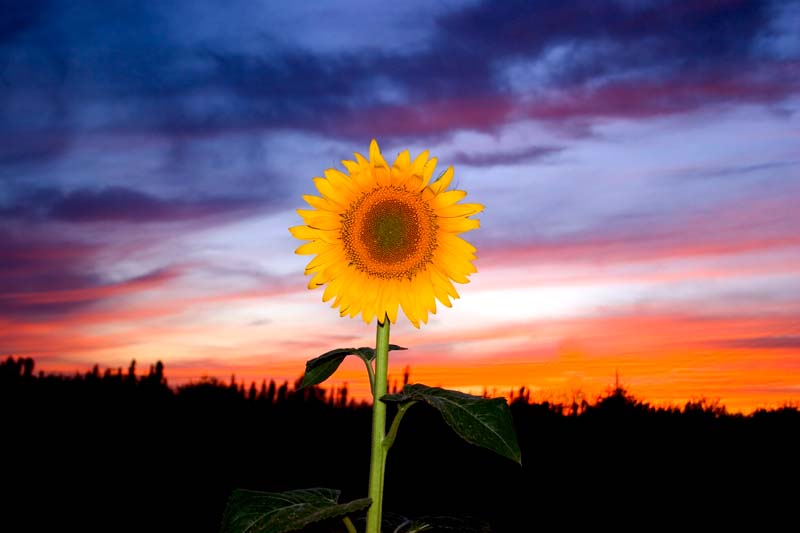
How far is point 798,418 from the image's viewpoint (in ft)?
32.3

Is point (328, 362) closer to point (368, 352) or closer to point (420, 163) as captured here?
point (368, 352)

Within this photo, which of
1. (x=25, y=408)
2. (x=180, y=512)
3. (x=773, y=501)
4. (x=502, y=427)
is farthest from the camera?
(x=25, y=408)

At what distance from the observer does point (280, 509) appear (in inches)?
128

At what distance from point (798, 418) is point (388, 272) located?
8410mm

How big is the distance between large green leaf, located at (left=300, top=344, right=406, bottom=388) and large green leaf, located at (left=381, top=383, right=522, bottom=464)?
1.30 feet

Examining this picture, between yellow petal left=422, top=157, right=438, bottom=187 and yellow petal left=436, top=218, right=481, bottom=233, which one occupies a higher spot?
yellow petal left=422, top=157, right=438, bottom=187

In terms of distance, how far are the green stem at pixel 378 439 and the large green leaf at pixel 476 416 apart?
12 cm

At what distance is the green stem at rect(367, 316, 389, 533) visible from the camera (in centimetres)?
337

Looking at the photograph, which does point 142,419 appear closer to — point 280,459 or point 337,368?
point 280,459

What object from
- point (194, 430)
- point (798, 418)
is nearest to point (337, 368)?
point (194, 430)

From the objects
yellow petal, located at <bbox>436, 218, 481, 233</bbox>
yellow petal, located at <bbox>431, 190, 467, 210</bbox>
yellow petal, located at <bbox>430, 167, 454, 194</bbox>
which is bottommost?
yellow petal, located at <bbox>436, 218, 481, 233</bbox>

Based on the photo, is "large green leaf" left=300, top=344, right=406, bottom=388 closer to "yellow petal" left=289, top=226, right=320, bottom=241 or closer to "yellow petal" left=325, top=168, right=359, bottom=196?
"yellow petal" left=289, top=226, right=320, bottom=241

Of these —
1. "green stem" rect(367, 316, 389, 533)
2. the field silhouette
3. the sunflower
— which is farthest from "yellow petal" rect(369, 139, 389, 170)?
the field silhouette

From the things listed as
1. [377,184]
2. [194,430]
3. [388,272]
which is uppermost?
[377,184]
